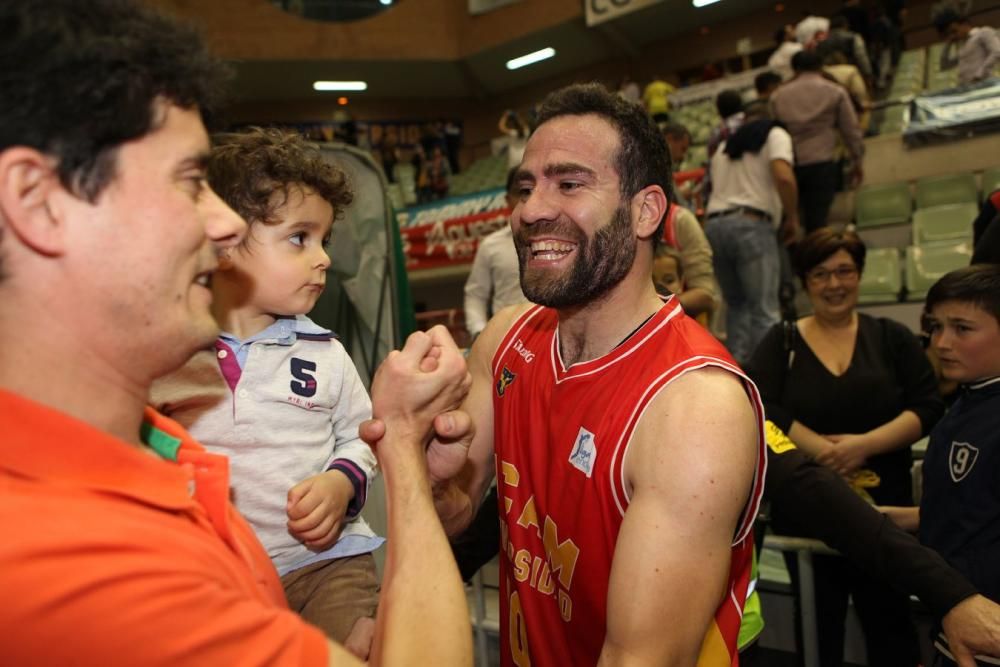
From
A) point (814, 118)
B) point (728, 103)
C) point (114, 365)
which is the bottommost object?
point (114, 365)

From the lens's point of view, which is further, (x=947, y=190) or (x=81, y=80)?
(x=947, y=190)

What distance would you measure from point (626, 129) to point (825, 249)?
1873 mm

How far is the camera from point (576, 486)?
179 cm

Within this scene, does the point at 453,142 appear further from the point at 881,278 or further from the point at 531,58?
the point at 881,278

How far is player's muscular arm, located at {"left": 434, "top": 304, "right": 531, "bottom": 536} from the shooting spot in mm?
2010

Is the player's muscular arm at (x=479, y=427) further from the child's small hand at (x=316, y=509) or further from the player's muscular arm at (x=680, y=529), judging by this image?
the player's muscular arm at (x=680, y=529)

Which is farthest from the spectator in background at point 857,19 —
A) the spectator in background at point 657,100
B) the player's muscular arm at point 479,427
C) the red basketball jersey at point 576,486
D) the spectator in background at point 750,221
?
the red basketball jersey at point 576,486

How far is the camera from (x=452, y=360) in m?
1.34

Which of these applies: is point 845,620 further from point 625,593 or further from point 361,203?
point 361,203

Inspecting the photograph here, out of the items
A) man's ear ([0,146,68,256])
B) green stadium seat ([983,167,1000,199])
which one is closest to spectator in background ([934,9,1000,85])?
green stadium seat ([983,167,1000,199])

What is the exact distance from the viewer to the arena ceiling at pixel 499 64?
16.0m

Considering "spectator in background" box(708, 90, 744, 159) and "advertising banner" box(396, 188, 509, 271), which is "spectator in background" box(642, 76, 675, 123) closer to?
"advertising banner" box(396, 188, 509, 271)

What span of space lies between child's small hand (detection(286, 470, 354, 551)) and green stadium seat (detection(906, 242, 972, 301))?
6.66 meters

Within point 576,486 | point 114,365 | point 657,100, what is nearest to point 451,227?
point 657,100
